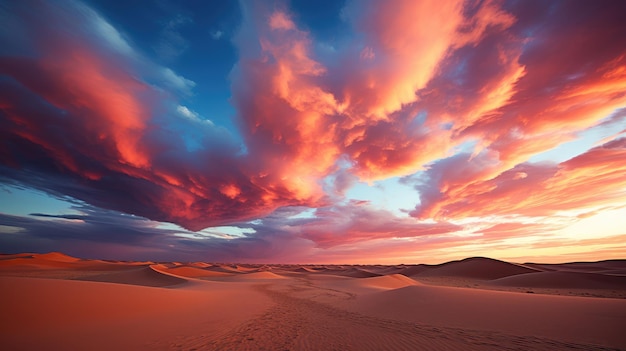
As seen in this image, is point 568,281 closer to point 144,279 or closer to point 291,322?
point 291,322

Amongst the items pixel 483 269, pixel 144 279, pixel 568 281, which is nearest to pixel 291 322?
pixel 144 279

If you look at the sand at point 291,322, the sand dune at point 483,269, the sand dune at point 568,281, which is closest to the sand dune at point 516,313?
the sand at point 291,322

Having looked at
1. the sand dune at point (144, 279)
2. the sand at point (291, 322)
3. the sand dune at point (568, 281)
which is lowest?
the sand dune at point (144, 279)

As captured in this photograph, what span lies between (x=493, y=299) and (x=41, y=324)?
72.4 ft

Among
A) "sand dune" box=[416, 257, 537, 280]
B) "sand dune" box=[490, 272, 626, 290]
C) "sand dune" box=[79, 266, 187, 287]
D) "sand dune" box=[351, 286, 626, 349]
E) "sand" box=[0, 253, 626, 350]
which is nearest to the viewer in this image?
"sand" box=[0, 253, 626, 350]

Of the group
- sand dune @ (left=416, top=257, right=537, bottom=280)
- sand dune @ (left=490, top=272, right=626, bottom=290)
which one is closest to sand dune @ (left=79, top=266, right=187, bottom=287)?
sand dune @ (left=490, top=272, right=626, bottom=290)

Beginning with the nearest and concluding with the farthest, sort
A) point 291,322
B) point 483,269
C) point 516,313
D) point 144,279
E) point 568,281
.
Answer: point 516,313, point 291,322, point 568,281, point 144,279, point 483,269

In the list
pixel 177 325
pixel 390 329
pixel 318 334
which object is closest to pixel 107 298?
pixel 177 325

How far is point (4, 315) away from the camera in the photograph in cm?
Result: 931

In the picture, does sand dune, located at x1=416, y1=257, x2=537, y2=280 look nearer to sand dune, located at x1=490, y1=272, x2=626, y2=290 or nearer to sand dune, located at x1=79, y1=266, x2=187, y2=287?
sand dune, located at x1=490, y1=272, x2=626, y2=290

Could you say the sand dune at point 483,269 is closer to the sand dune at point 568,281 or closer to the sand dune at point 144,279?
the sand dune at point 568,281

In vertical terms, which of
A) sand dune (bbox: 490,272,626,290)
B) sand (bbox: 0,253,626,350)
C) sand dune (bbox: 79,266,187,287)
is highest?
sand dune (bbox: 490,272,626,290)

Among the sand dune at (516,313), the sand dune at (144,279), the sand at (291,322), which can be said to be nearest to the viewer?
the sand at (291,322)

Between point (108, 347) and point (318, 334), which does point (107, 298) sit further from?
point (318, 334)
